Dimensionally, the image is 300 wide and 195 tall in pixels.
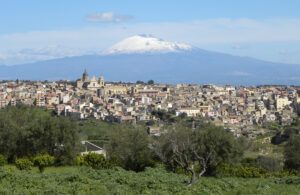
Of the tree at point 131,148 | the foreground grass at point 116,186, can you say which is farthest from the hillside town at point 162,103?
the foreground grass at point 116,186

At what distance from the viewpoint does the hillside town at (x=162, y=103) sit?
66938 mm

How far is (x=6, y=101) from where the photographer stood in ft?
252

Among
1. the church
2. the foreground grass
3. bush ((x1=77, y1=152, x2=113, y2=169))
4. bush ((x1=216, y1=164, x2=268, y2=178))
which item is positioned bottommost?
bush ((x1=216, y1=164, x2=268, y2=178))

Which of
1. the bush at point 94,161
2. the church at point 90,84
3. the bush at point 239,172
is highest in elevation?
the church at point 90,84

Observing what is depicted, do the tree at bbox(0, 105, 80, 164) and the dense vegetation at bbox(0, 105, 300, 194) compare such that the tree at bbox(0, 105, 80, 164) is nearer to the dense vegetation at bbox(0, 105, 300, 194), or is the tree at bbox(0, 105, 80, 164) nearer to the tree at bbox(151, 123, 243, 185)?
the dense vegetation at bbox(0, 105, 300, 194)

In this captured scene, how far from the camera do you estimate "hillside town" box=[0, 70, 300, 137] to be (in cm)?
6694

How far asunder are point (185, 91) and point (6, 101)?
156ft

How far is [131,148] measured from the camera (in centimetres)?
2003

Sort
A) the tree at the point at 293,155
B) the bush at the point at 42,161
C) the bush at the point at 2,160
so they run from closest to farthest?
the bush at the point at 42,161, the bush at the point at 2,160, the tree at the point at 293,155

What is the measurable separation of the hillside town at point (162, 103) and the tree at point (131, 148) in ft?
111

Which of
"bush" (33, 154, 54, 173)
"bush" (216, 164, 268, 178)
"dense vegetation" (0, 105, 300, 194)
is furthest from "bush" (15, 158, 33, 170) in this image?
"bush" (216, 164, 268, 178)

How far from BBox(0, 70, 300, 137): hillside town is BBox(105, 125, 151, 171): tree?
33978mm

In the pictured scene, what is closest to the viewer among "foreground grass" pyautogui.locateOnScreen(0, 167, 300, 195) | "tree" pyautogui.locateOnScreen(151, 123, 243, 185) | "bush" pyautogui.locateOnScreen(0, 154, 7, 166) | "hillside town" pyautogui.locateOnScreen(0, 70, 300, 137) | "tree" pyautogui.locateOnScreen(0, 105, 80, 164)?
"foreground grass" pyautogui.locateOnScreen(0, 167, 300, 195)

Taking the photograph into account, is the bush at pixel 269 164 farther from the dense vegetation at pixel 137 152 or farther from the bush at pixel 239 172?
the bush at pixel 239 172
